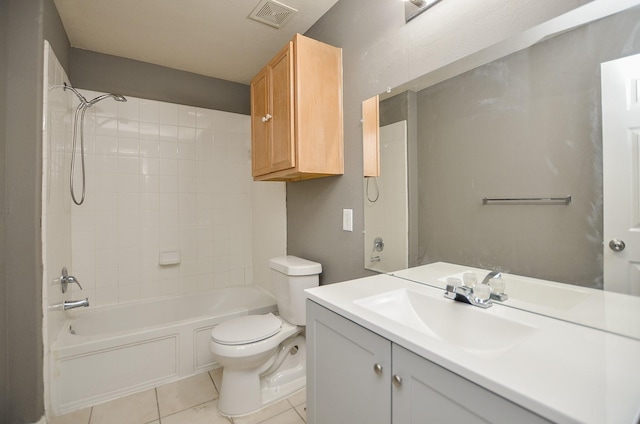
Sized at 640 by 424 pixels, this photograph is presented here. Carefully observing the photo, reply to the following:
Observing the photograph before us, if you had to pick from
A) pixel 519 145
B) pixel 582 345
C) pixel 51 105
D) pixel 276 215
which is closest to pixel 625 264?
pixel 582 345

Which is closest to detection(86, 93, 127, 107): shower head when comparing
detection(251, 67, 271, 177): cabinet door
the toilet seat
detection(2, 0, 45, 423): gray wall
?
detection(2, 0, 45, 423): gray wall

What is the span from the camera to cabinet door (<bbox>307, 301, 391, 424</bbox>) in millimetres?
812

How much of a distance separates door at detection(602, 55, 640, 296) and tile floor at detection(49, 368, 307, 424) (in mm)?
1604

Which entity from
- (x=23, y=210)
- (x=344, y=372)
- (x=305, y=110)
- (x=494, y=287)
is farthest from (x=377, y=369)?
(x=23, y=210)

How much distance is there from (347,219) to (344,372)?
916 millimetres

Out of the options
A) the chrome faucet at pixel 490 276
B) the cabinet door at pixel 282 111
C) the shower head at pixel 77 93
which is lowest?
the chrome faucet at pixel 490 276

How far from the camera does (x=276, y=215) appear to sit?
102 inches

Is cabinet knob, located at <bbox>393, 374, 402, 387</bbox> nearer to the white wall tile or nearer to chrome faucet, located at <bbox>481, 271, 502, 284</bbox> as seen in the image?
chrome faucet, located at <bbox>481, 271, 502, 284</bbox>

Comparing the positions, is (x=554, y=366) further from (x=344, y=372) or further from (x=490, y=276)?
(x=344, y=372)

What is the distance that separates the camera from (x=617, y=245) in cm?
76

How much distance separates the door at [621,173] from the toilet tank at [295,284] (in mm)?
1414

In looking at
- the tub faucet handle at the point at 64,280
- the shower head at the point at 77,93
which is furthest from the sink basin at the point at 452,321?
the shower head at the point at 77,93

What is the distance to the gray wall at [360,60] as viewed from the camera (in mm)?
1069

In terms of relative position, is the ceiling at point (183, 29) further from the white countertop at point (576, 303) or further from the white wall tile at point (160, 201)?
the white countertop at point (576, 303)
